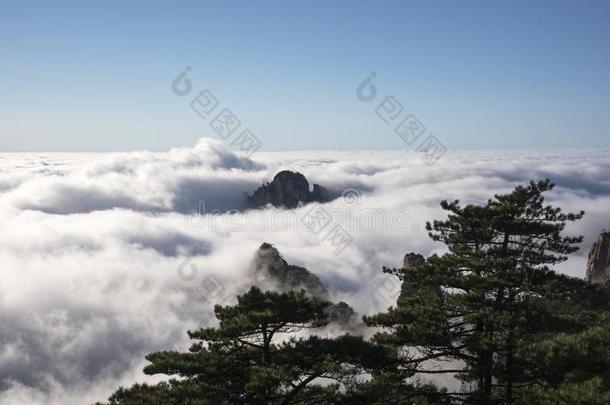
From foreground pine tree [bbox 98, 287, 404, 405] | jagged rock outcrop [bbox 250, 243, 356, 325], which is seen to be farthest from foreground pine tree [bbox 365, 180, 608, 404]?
jagged rock outcrop [bbox 250, 243, 356, 325]

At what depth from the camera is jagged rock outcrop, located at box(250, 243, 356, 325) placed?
272ft

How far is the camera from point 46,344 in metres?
142

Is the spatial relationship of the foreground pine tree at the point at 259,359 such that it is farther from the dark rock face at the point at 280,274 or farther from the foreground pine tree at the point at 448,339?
the dark rock face at the point at 280,274

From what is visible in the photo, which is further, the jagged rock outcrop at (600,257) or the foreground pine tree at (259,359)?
the jagged rock outcrop at (600,257)

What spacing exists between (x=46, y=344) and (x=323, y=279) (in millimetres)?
92745

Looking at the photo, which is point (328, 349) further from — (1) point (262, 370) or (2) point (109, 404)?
(2) point (109, 404)

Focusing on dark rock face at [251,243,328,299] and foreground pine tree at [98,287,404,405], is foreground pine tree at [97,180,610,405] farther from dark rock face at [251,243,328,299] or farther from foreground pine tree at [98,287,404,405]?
dark rock face at [251,243,328,299]

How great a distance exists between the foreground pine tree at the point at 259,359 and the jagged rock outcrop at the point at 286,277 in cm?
6548

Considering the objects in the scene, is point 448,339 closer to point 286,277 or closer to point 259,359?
point 259,359

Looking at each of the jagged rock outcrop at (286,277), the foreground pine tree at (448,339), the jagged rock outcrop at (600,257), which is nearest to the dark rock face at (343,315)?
the jagged rock outcrop at (286,277)

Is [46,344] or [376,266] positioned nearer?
[46,344]

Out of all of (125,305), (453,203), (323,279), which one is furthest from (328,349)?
(125,305)

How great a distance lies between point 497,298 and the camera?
60.5ft

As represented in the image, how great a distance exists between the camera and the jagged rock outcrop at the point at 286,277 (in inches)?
3265
